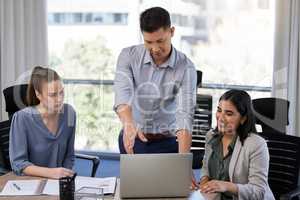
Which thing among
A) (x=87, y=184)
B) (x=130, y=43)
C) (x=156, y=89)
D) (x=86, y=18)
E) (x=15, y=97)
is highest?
(x=86, y=18)

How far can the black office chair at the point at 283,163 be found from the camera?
2627mm

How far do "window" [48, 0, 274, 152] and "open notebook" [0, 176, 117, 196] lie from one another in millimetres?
2696

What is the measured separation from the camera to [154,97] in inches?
98.0

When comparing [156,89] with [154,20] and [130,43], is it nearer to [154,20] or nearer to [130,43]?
[154,20]

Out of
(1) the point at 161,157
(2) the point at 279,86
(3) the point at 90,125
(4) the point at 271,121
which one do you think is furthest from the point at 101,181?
(3) the point at 90,125

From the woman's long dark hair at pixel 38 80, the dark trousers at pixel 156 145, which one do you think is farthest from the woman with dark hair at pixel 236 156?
the woman's long dark hair at pixel 38 80

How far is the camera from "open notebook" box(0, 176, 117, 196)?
6.66ft

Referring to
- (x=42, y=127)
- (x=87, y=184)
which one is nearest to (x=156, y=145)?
(x=87, y=184)

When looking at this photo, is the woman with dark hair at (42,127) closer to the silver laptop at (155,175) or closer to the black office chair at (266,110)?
the silver laptop at (155,175)

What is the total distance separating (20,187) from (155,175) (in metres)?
0.69

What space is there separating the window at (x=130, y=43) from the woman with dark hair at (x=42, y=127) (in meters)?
2.38

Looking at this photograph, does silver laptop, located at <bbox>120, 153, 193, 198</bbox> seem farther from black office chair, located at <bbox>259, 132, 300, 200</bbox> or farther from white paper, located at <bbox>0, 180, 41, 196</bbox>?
black office chair, located at <bbox>259, 132, 300, 200</bbox>

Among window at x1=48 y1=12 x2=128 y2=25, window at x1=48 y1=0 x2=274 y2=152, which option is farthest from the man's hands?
window at x1=48 y1=12 x2=128 y2=25

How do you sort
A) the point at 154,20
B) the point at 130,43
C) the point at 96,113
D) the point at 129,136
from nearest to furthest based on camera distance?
the point at 154,20 → the point at 129,136 → the point at 130,43 → the point at 96,113
